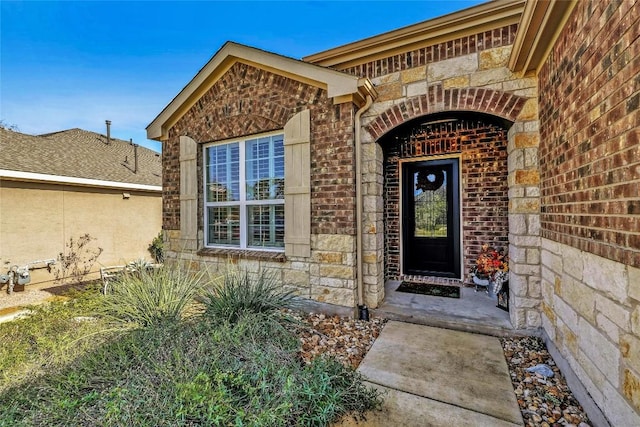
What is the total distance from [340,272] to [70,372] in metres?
2.78

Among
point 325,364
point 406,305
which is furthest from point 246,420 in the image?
point 406,305

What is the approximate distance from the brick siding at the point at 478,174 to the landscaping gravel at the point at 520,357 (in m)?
1.96

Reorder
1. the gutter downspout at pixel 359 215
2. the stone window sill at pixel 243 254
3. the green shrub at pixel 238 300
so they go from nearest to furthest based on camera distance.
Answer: the green shrub at pixel 238 300 < the gutter downspout at pixel 359 215 < the stone window sill at pixel 243 254

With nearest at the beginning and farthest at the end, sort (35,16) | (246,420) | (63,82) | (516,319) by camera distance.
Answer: (246,420)
(516,319)
(35,16)
(63,82)

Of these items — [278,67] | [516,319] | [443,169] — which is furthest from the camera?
[443,169]

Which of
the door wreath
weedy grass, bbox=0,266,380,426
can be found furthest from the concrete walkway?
the door wreath

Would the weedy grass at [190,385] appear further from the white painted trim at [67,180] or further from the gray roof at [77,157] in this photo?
the gray roof at [77,157]

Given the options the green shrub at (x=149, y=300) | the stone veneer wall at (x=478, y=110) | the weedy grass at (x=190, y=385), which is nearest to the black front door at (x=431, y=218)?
the stone veneer wall at (x=478, y=110)

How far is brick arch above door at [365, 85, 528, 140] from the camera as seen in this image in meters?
3.20

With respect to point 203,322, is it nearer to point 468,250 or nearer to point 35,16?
point 468,250

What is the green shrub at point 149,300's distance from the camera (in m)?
2.88

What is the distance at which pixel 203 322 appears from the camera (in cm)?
278

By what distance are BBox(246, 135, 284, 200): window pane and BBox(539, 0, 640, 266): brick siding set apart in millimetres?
3319

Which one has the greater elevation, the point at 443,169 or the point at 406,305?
the point at 443,169
